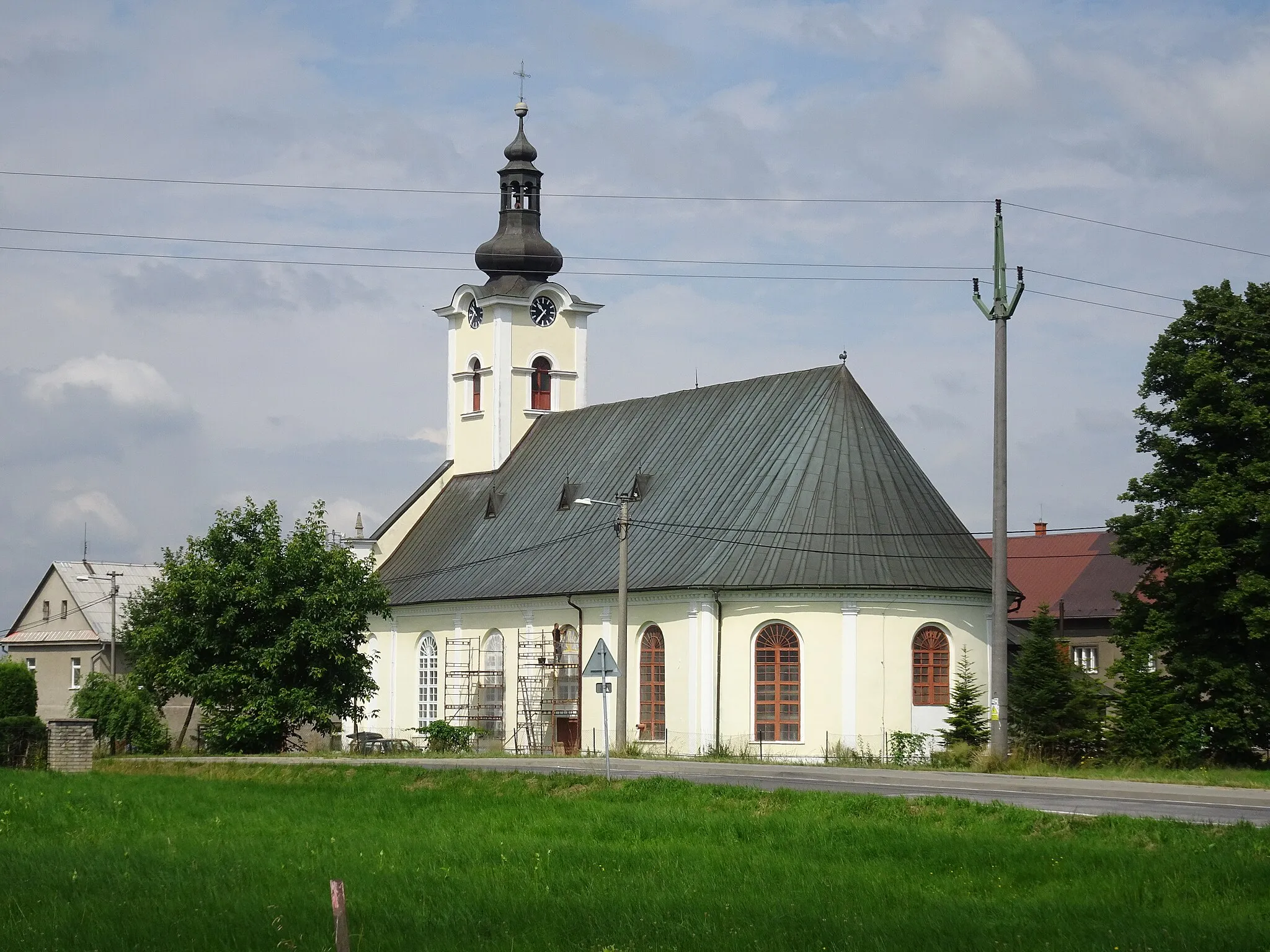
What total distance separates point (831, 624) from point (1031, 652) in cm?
663

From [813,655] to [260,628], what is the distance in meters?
13.7

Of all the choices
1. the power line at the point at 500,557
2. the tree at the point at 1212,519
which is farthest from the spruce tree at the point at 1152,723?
the power line at the point at 500,557

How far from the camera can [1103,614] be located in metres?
61.6

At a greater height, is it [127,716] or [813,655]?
[813,655]

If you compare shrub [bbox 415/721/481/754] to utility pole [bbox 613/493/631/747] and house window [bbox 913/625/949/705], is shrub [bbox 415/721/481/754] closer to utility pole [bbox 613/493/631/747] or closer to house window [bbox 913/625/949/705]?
utility pole [bbox 613/493/631/747]

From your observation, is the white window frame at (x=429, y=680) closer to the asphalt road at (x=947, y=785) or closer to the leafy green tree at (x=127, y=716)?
the leafy green tree at (x=127, y=716)

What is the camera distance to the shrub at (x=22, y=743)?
123 feet

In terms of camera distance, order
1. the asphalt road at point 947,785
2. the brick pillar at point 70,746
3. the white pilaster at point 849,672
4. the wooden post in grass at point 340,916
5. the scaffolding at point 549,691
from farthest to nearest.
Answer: the scaffolding at point 549,691 < the white pilaster at point 849,672 < the brick pillar at point 70,746 < the asphalt road at point 947,785 < the wooden post in grass at point 340,916

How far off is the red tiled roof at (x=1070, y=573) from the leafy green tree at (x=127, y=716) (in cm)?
2952

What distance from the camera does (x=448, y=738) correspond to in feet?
153

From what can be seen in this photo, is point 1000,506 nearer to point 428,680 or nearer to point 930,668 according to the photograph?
point 930,668

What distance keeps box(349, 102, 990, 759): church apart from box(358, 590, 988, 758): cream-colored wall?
0.16ft

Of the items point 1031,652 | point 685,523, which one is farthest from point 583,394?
Result: point 1031,652

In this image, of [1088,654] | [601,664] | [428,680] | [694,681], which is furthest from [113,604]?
[601,664]
